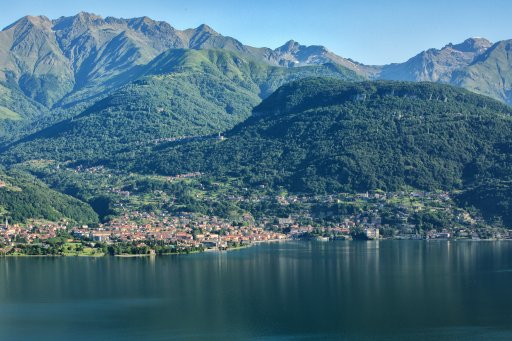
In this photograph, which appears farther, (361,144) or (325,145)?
(325,145)

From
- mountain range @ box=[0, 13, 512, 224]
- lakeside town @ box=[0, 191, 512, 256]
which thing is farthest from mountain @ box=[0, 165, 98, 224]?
lakeside town @ box=[0, 191, 512, 256]

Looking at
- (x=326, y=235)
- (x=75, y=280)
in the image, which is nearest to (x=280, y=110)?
(x=326, y=235)

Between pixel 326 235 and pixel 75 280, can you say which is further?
pixel 326 235

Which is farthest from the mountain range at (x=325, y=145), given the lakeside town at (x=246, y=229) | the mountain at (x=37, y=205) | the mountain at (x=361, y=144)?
the lakeside town at (x=246, y=229)

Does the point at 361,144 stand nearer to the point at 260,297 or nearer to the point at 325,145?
the point at 325,145

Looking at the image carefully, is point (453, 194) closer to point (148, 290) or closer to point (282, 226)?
point (282, 226)

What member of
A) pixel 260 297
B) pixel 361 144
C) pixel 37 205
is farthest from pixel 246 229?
pixel 260 297
